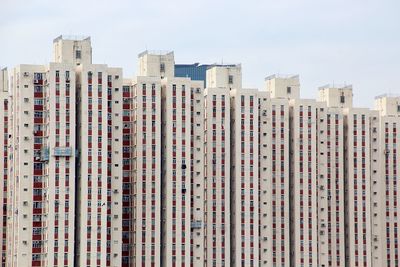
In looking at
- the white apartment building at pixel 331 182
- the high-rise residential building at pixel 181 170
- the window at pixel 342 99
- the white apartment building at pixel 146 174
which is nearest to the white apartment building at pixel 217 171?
the high-rise residential building at pixel 181 170

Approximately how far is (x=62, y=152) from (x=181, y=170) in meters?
19.6

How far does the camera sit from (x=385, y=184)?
199875mm

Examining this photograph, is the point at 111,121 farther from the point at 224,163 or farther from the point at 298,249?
the point at 298,249

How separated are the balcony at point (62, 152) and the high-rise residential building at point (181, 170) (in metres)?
0.14

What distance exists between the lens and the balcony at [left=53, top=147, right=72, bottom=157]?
525 ft

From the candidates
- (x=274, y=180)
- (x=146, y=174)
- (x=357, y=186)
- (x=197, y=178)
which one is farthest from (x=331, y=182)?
(x=146, y=174)

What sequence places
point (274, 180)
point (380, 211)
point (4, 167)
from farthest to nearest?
point (380, 211), point (274, 180), point (4, 167)

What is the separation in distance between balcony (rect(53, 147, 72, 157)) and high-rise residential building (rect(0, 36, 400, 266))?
136 millimetres

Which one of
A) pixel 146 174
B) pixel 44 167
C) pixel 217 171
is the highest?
pixel 44 167

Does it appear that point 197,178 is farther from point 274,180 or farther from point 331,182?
point 331,182

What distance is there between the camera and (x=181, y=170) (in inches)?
6732

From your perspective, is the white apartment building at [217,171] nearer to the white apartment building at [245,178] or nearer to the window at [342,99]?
the white apartment building at [245,178]

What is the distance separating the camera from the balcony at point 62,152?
525ft

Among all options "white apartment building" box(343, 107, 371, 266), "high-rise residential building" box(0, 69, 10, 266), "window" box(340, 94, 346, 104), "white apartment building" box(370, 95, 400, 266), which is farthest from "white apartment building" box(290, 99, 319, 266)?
"high-rise residential building" box(0, 69, 10, 266)
